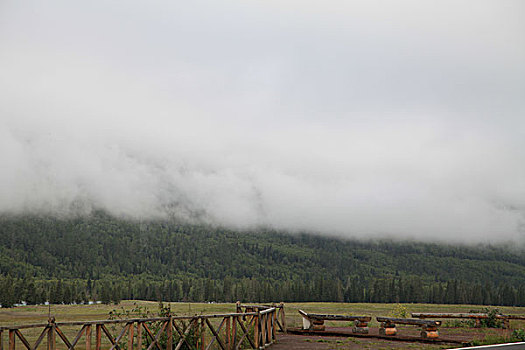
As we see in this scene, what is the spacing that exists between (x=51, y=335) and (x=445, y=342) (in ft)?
63.3

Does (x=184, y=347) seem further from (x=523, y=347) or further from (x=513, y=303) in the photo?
(x=513, y=303)

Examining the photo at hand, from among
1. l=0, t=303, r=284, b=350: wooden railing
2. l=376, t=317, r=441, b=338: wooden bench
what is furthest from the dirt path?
l=0, t=303, r=284, b=350: wooden railing

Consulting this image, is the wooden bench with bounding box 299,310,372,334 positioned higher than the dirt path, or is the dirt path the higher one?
the wooden bench with bounding box 299,310,372,334

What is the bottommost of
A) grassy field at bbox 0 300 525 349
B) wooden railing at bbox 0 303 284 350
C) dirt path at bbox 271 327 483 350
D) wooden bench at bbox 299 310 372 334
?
grassy field at bbox 0 300 525 349

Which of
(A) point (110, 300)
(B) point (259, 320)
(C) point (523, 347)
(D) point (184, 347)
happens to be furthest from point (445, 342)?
(A) point (110, 300)

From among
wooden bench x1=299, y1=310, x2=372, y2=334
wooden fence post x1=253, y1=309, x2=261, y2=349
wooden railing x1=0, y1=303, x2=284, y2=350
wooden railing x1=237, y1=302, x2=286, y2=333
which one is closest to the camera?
wooden railing x1=0, y1=303, x2=284, y2=350

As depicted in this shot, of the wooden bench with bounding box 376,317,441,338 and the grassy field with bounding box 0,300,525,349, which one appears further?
the grassy field with bounding box 0,300,525,349

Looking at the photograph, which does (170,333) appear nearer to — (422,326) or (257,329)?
(257,329)

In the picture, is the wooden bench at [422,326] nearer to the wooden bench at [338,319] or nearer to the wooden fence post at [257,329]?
the wooden bench at [338,319]

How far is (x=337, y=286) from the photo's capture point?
19850 centimetres

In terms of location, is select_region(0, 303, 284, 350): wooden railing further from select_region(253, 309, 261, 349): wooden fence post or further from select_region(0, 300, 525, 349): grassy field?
select_region(0, 300, 525, 349): grassy field

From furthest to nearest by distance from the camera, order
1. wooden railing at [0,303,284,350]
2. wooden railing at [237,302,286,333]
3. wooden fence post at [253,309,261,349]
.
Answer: wooden railing at [237,302,286,333] → wooden fence post at [253,309,261,349] → wooden railing at [0,303,284,350]

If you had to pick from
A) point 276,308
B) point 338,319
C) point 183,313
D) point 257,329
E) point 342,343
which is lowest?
point 183,313

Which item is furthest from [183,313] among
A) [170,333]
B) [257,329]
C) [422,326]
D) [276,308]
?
[170,333]
